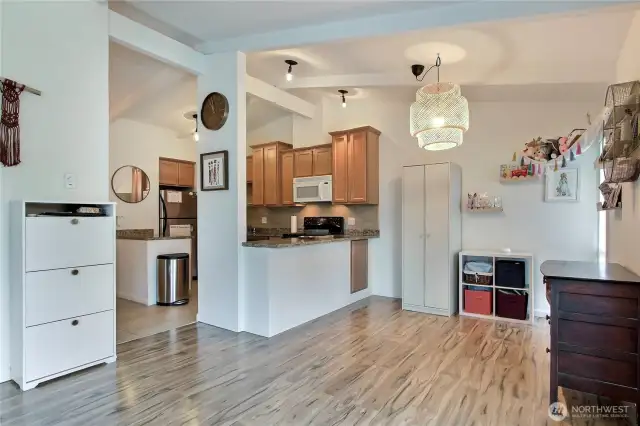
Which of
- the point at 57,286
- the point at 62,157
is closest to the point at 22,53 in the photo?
the point at 62,157

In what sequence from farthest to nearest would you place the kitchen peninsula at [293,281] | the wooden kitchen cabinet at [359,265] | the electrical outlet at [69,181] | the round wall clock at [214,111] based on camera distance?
the wooden kitchen cabinet at [359,265], the round wall clock at [214,111], the kitchen peninsula at [293,281], the electrical outlet at [69,181]

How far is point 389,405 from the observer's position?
231 centimetres

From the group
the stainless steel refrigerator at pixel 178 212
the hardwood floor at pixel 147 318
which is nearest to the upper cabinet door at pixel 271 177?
the stainless steel refrigerator at pixel 178 212

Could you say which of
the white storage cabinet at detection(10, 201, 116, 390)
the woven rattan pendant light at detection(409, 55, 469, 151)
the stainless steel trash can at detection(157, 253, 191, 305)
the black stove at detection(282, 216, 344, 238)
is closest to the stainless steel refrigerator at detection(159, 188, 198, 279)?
the stainless steel trash can at detection(157, 253, 191, 305)

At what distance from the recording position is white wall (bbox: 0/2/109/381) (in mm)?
2566

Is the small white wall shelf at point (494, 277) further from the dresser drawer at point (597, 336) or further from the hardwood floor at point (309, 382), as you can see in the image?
the dresser drawer at point (597, 336)

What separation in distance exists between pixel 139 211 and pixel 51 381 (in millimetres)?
3950

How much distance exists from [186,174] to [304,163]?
252cm

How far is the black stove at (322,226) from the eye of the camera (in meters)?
5.59

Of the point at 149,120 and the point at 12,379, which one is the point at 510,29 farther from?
the point at 149,120

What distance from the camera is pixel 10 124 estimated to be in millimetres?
2527

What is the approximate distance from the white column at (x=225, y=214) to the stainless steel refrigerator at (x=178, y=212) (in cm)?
269

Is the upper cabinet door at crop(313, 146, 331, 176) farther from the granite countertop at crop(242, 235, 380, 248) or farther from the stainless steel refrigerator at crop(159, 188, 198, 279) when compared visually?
the stainless steel refrigerator at crop(159, 188, 198, 279)

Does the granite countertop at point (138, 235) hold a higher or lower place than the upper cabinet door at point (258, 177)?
lower
